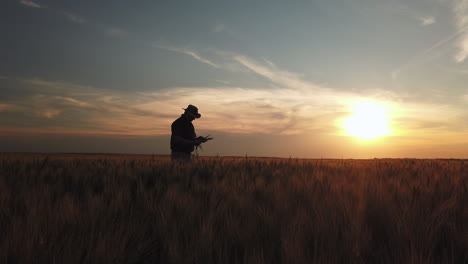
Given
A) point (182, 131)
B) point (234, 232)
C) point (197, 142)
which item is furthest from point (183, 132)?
point (234, 232)

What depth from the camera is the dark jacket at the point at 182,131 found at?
10.2 metres

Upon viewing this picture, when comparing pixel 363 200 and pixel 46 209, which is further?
pixel 363 200

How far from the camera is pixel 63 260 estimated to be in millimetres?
1215

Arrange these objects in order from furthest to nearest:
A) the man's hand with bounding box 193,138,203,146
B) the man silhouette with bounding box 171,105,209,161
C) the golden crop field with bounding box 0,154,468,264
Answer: the man silhouette with bounding box 171,105,209,161 → the man's hand with bounding box 193,138,203,146 → the golden crop field with bounding box 0,154,468,264

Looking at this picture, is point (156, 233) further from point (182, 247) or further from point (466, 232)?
point (466, 232)

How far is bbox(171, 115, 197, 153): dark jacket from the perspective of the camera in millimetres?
10180

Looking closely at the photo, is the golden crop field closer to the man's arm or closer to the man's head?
the man's arm

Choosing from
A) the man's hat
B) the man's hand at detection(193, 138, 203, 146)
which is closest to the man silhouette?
the man's hat

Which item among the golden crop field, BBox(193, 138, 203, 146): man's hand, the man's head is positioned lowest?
the golden crop field

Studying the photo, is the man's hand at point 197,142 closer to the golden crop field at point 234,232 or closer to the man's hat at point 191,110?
the man's hat at point 191,110

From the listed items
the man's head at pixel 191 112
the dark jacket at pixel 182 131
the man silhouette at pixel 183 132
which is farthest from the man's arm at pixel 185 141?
the man's head at pixel 191 112

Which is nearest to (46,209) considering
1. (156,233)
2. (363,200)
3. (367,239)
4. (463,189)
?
(156,233)

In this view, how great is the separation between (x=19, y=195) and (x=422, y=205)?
2.75 metres

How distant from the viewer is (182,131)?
10320 millimetres
